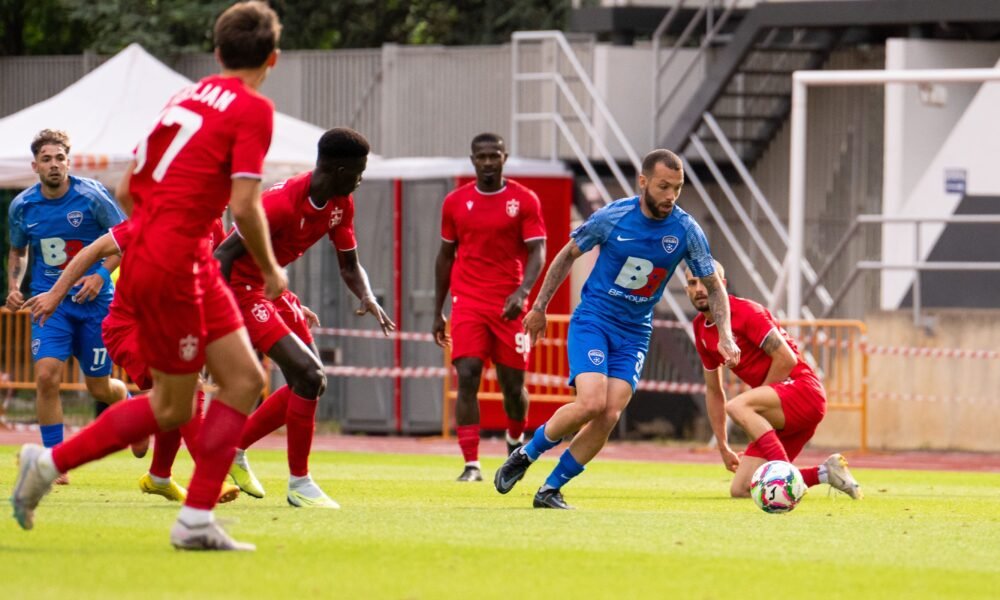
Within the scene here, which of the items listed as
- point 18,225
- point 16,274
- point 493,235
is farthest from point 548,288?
point 16,274

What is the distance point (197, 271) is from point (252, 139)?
0.56m

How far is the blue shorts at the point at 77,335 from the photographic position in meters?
13.3

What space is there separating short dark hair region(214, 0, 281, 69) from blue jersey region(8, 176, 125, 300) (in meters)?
5.18

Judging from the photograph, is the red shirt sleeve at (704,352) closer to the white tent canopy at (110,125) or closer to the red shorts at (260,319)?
the red shorts at (260,319)

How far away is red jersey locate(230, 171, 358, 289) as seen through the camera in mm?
11023

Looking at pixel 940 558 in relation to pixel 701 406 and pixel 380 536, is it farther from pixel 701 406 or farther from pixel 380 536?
pixel 701 406

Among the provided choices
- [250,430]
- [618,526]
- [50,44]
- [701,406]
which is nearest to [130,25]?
[50,44]

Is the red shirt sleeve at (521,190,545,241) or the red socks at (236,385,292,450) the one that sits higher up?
the red shirt sleeve at (521,190,545,241)

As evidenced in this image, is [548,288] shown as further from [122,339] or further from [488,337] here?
[488,337]

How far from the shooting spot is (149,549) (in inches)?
325

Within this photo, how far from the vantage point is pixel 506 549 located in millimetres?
8602

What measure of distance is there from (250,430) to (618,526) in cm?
236

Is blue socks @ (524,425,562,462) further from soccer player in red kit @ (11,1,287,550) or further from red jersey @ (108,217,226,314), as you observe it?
soccer player in red kit @ (11,1,287,550)

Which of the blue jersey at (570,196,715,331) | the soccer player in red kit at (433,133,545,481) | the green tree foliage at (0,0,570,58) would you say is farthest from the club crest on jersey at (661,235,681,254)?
the green tree foliage at (0,0,570,58)
